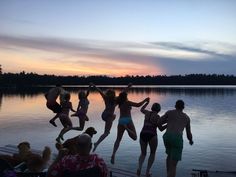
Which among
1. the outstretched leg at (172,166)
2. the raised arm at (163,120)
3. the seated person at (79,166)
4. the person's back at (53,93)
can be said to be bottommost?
the outstretched leg at (172,166)

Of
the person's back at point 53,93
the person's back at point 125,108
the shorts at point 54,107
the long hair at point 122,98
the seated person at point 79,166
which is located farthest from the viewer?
the shorts at point 54,107

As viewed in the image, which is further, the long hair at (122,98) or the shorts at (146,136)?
the long hair at (122,98)

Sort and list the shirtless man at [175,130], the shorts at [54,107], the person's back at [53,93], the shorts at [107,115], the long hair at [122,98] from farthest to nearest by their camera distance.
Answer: the shorts at [54,107] → the person's back at [53,93] → the shorts at [107,115] → the long hair at [122,98] → the shirtless man at [175,130]

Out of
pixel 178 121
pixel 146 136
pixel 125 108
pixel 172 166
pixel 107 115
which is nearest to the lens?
pixel 178 121

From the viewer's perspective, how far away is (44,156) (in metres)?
7.98

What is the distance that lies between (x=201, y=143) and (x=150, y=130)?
14782mm

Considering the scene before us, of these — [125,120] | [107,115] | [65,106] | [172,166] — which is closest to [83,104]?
[65,106]

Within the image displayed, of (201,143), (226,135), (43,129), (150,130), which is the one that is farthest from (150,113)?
(43,129)

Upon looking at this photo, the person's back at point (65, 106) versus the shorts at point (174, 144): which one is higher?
the person's back at point (65, 106)

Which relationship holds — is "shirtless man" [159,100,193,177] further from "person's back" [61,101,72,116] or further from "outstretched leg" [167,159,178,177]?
"person's back" [61,101,72,116]

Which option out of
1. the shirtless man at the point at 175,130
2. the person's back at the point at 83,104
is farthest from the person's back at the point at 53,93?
the shirtless man at the point at 175,130

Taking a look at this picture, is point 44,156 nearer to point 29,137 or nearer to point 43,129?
point 29,137

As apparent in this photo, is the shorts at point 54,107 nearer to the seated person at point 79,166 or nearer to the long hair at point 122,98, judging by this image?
the long hair at point 122,98

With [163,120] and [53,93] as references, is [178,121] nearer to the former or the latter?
[163,120]
